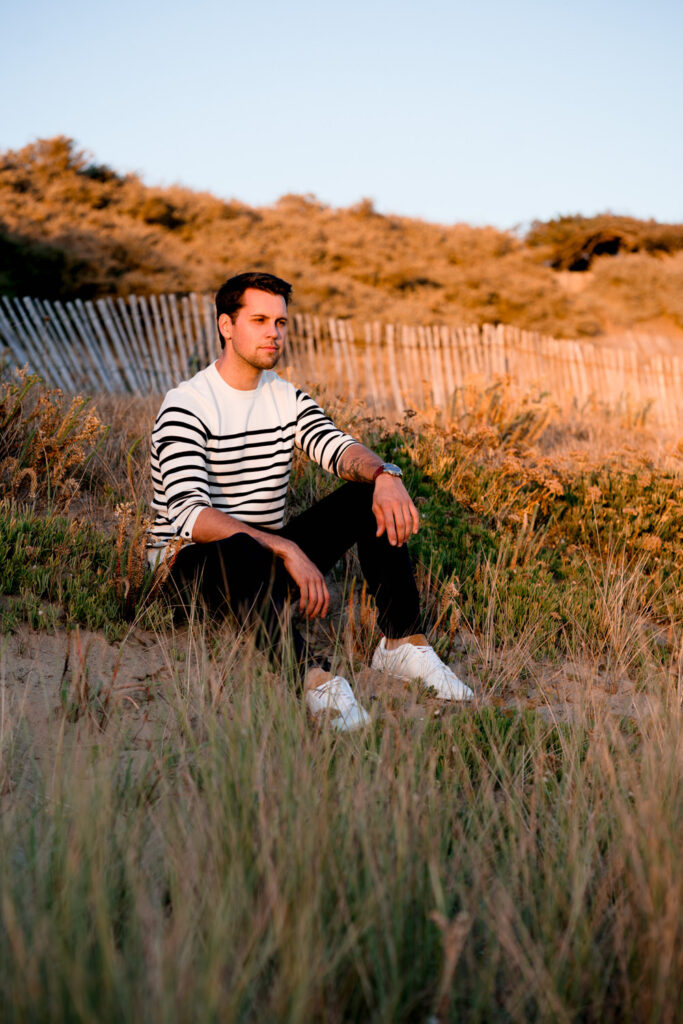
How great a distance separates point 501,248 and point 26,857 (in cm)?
2194

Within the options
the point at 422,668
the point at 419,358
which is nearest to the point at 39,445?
the point at 422,668

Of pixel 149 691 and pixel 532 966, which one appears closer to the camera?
pixel 532 966

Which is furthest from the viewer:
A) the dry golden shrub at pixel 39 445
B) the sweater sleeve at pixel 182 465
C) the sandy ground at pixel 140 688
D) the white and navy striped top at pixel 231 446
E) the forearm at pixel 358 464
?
the dry golden shrub at pixel 39 445

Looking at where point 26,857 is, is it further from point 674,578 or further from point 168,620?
point 674,578

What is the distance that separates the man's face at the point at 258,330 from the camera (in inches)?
127

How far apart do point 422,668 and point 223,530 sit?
3.25ft

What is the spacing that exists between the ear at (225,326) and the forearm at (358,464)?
2.44 feet

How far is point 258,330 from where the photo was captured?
3.22m

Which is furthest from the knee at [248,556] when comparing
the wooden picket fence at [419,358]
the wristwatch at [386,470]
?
the wooden picket fence at [419,358]

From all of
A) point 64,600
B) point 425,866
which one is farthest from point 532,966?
point 64,600

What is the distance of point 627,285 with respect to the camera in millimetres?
20891

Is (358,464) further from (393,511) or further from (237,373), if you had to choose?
(237,373)

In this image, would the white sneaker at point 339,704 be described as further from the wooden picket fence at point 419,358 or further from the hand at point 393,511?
the wooden picket fence at point 419,358

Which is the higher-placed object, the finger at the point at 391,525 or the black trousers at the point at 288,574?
the finger at the point at 391,525
